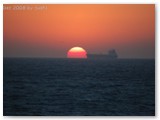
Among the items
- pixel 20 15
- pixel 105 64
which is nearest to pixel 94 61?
pixel 105 64

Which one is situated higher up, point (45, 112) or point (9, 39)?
point (9, 39)

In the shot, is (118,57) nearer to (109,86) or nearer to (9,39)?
(109,86)

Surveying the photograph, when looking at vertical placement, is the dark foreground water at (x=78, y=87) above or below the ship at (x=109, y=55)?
below

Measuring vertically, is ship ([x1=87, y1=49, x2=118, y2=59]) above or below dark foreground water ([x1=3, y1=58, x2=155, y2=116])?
above

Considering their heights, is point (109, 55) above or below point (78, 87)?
above

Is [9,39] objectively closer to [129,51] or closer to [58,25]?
[58,25]

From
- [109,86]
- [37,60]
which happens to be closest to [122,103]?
[109,86]
